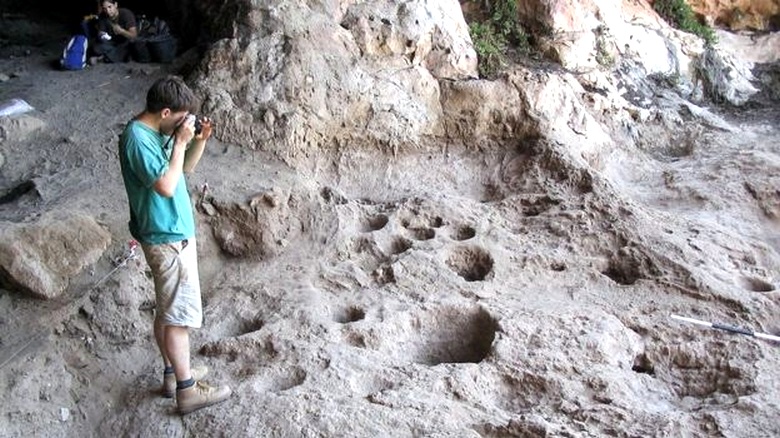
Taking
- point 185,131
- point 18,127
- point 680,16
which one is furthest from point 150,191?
point 680,16

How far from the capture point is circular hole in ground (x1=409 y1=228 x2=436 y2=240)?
4.90 meters

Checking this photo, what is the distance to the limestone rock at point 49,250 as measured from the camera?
384 cm

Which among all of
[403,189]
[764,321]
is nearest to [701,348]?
[764,321]

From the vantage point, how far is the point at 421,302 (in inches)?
167

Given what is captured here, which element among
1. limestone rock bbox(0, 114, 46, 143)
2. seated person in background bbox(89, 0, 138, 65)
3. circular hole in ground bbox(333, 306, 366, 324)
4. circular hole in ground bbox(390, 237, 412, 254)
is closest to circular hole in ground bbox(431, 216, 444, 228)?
circular hole in ground bbox(390, 237, 412, 254)

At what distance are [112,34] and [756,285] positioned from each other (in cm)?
568

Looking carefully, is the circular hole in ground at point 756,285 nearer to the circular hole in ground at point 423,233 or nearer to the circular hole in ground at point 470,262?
the circular hole in ground at point 470,262

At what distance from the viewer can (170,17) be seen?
7398mm

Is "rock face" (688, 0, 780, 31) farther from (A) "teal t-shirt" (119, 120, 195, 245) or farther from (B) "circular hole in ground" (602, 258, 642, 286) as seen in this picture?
(A) "teal t-shirt" (119, 120, 195, 245)

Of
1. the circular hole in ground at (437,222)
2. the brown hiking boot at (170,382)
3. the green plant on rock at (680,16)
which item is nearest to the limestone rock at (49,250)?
the brown hiking boot at (170,382)

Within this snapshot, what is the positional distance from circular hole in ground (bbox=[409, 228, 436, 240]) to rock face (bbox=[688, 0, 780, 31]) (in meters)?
5.76

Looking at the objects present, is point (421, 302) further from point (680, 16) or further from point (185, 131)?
point (680, 16)

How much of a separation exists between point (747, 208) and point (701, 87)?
2.72 metres

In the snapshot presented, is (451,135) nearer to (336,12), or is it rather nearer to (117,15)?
(336,12)
